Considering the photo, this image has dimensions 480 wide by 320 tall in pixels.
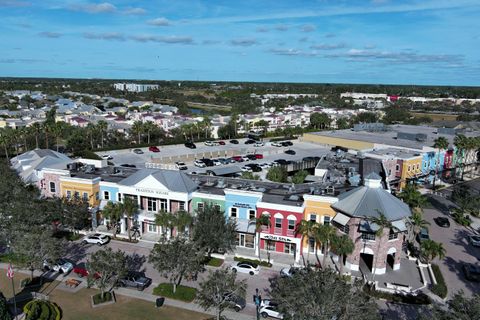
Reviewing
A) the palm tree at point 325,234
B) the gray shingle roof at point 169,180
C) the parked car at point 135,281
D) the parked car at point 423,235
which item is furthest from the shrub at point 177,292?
the parked car at point 423,235

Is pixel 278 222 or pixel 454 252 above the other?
pixel 278 222

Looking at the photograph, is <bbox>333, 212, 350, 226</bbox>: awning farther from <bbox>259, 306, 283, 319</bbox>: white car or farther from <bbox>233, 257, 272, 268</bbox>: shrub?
<bbox>259, 306, 283, 319</bbox>: white car

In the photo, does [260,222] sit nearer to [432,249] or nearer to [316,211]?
[316,211]

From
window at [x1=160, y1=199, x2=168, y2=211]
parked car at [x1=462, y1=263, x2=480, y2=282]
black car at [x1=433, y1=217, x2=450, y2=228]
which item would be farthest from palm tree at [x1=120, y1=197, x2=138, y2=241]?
black car at [x1=433, y1=217, x2=450, y2=228]

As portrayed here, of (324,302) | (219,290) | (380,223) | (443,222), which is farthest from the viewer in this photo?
(443,222)

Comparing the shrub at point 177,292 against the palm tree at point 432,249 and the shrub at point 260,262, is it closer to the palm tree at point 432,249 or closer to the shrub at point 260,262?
the shrub at point 260,262

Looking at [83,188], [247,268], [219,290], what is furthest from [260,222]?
[83,188]

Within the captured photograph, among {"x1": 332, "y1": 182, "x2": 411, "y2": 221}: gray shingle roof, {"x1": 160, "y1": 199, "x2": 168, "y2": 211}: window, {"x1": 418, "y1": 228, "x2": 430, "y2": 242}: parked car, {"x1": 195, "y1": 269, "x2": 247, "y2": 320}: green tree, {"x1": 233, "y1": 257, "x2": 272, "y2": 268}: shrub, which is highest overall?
{"x1": 332, "y1": 182, "x2": 411, "y2": 221}: gray shingle roof

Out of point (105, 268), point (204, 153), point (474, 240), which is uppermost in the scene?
point (105, 268)
